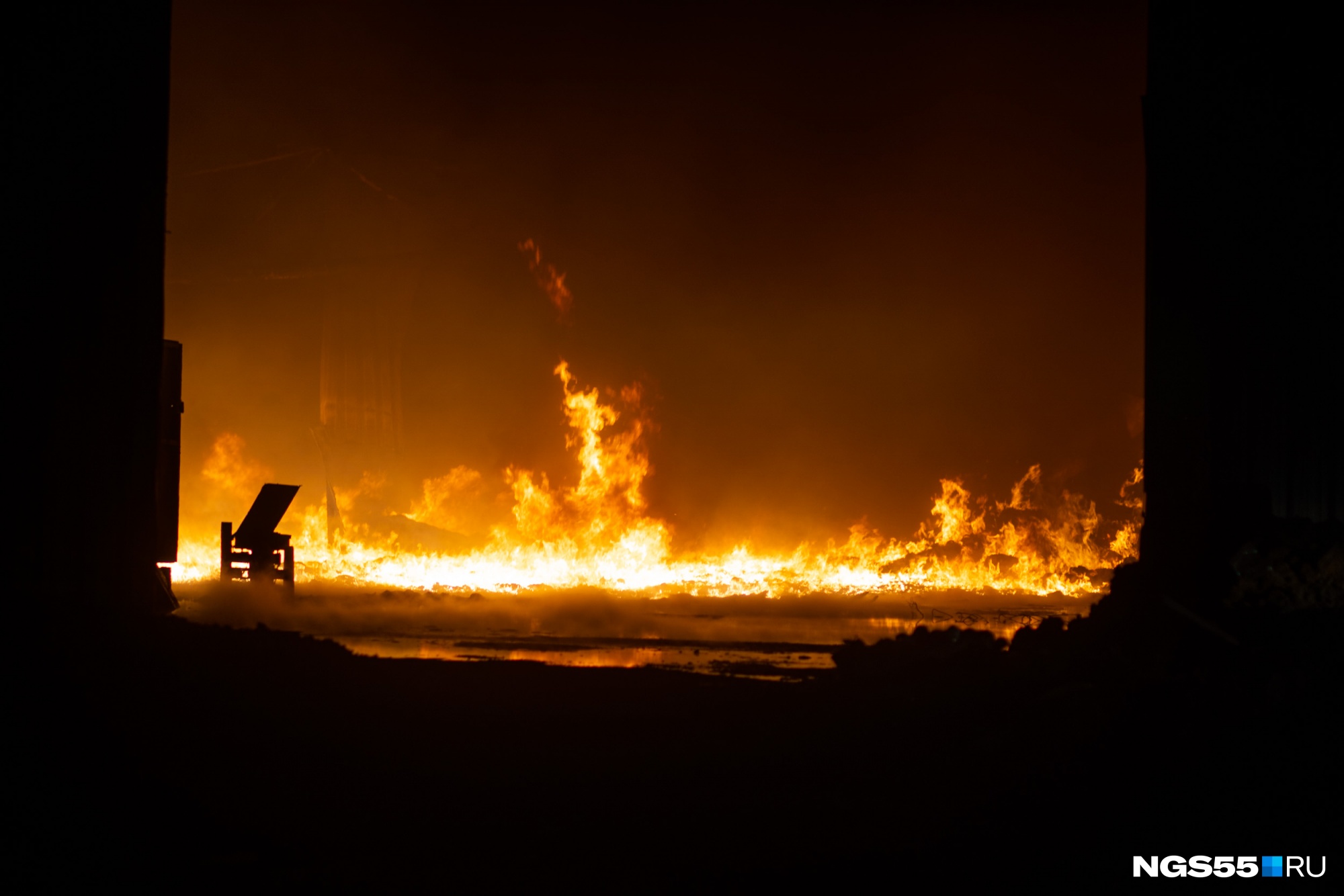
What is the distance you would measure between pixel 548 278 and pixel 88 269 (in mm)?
16107

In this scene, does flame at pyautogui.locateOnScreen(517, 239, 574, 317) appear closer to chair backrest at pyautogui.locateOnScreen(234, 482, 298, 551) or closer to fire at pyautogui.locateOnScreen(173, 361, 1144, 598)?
fire at pyautogui.locateOnScreen(173, 361, 1144, 598)

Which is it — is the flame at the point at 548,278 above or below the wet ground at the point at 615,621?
above

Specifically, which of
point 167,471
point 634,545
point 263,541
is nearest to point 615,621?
point 167,471

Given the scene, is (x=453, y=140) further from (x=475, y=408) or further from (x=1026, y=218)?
(x=1026, y=218)

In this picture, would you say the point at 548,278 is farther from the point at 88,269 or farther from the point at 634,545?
the point at 88,269

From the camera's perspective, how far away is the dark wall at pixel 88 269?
853cm

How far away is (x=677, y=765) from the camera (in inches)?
269

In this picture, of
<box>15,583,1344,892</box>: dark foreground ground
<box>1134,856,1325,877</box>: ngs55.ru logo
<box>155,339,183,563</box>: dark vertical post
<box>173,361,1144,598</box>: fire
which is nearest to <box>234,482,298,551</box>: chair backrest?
<box>155,339,183,563</box>: dark vertical post

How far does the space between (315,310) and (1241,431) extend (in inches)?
872

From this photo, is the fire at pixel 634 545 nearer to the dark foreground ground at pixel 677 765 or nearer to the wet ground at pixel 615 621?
the wet ground at pixel 615 621

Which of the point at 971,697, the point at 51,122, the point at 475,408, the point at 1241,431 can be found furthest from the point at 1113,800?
the point at 475,408

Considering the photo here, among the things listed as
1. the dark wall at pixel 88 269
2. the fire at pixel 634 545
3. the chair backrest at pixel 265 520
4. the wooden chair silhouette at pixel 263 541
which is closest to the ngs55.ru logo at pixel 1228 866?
the dark wall at pixel 88 269

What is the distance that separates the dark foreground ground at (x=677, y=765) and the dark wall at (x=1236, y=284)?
1539 mm

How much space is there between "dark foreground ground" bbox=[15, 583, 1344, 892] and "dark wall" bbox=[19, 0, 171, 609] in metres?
0.81
